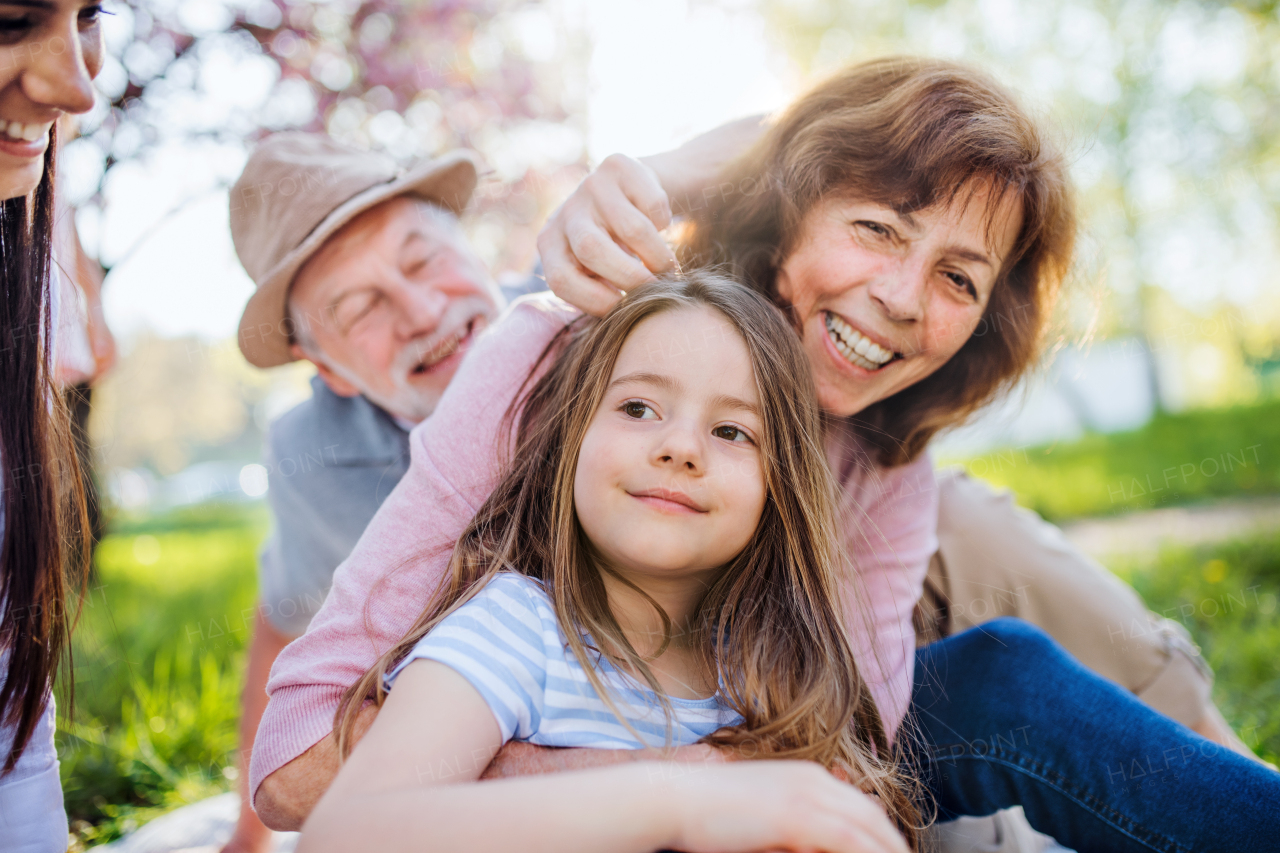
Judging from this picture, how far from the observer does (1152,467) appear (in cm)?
788

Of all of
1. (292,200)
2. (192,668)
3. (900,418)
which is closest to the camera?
(900,418)

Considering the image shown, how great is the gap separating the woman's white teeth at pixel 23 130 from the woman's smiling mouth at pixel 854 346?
1.55 metres

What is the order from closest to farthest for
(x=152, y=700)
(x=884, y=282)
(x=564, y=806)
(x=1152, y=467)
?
(x=564, y=806) → (x=884, y=282) → (x=152, y=700) → (x=1152, y=467)

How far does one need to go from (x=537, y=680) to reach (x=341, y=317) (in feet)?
5.14

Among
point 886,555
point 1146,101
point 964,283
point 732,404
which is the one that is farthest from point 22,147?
point 1146,101

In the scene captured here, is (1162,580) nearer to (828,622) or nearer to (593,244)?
(828,622)

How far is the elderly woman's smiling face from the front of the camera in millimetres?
1953

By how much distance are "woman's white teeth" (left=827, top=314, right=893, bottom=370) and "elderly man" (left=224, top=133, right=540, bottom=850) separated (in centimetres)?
114

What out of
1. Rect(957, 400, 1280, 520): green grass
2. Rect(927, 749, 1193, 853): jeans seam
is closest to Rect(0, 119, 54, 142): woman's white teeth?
Rect(927, 749, 1193, 853): jeans seam

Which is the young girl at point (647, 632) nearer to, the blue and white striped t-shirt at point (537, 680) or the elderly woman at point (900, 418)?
the blue and white striped t-shirt at point (537, 680)

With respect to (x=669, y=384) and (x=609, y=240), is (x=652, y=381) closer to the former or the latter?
(x=669, y=384)

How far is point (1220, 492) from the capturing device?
697cm

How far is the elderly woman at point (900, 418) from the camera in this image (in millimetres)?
1614

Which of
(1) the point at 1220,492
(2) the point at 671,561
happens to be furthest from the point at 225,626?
(1) the point at 1220,492
